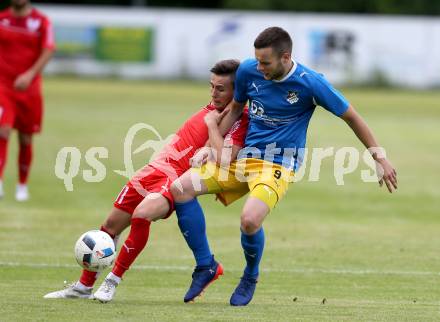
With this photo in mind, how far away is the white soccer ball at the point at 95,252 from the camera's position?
7.79m

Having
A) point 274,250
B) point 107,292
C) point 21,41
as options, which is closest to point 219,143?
point 107,292

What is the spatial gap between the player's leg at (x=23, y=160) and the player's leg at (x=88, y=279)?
6468 mm

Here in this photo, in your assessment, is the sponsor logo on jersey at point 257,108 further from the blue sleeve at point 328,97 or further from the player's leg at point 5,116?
the player's leg at point 5,116

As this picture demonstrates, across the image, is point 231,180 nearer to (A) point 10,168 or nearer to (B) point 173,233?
(B) point 173,233

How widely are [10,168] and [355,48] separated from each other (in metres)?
29.1

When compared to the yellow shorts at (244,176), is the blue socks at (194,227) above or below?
below

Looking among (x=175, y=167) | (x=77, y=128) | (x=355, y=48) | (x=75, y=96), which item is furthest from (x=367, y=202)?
(x=355, y=48)

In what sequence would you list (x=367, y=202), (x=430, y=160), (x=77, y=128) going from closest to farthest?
1. (x=367, y=202)
2. (x=430, y=160)
3. (x=77, y=128)

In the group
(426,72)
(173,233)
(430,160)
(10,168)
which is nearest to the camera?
(173,233)

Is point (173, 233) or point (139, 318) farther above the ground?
point (139, 318)

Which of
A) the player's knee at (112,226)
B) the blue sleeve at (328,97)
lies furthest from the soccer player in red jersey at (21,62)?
the blue sleeve at (328,97)

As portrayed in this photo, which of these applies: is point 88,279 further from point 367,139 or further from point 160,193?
point 367,139

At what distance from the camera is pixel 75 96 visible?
34.4m

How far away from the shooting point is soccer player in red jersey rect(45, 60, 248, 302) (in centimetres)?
773
